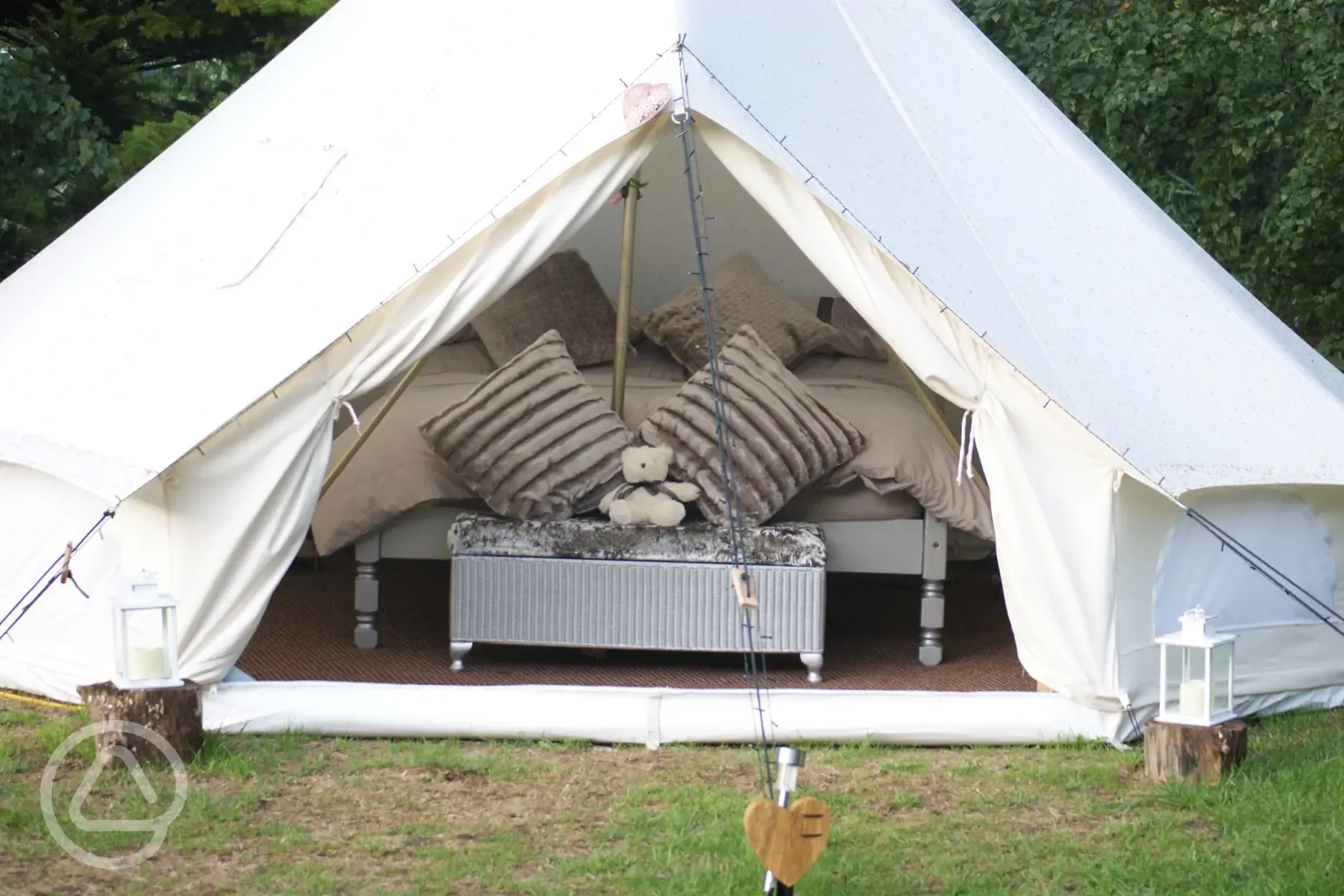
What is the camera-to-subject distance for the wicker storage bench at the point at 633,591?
3688 millimetres

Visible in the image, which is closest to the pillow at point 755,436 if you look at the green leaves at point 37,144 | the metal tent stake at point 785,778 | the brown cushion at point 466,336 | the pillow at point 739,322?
the pillow at point 739,322

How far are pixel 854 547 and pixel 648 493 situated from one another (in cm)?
50

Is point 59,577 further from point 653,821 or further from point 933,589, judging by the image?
point 933,589

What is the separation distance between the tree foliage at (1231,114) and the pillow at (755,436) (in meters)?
3.19

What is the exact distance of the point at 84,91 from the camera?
6.77m

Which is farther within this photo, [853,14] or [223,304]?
[853,14]

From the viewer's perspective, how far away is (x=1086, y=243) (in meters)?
3.69

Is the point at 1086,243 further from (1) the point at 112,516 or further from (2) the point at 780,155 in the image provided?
(1) the point at 112,516

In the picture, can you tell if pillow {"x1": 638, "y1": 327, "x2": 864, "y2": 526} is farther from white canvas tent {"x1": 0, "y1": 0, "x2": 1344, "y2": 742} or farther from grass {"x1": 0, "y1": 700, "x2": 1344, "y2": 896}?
grass {"x1": 0, "y1": 700, "x2": 1344, "y2": 896}

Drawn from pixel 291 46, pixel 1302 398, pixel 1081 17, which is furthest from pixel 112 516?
pixel 1081 17

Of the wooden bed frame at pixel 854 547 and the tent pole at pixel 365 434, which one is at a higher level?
the tent pole at pixel 365 434

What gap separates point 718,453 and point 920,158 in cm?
78

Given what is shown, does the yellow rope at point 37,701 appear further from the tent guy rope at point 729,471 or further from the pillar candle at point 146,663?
the tent guy rope at point 729,471

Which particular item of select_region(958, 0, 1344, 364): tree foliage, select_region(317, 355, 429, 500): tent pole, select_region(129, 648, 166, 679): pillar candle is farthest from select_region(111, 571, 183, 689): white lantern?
select_region(958, 0, 1344, 364): tree foliage
